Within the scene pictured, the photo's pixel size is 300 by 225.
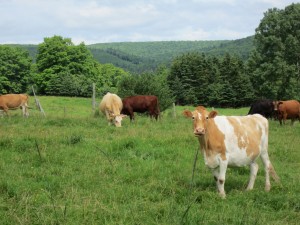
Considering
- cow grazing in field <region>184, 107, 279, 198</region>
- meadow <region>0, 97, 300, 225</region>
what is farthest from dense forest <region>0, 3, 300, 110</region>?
cow grazing in field <region>184, 107, 279, 198</region>

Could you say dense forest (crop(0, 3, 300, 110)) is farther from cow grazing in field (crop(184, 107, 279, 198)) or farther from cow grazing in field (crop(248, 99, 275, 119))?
cow grazing in field (crop(184, 107, 279, 198))

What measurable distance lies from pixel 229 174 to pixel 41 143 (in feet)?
18.7

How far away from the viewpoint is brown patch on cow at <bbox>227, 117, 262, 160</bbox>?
7670 millimetres

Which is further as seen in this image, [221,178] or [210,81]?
[210,81]

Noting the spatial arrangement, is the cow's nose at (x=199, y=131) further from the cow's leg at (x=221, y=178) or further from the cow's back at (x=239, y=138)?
the cow's leg at (x=221, y=178)

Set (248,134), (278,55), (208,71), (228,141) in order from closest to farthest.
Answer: (228,141)
(248,134)
(278,55)
(208,71)

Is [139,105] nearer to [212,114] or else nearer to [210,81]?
[212,114]

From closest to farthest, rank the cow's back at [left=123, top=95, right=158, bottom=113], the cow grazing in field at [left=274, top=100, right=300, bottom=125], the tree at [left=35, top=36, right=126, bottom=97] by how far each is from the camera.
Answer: the cow's back at [left=123, top=95, right=158, bottom=113]
the cow grazing in field at [left=274, top=100, right=300, bottom=125]
the tree at [left=35, top=36, right=126, bottom=97]

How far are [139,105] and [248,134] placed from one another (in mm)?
15078

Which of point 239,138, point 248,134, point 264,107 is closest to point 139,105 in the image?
point 264,107

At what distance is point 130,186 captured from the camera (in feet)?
24.2

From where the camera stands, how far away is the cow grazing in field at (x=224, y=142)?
23.9 feet

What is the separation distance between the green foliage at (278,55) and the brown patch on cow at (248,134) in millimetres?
38748

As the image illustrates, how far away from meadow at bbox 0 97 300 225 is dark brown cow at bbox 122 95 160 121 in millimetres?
9104
